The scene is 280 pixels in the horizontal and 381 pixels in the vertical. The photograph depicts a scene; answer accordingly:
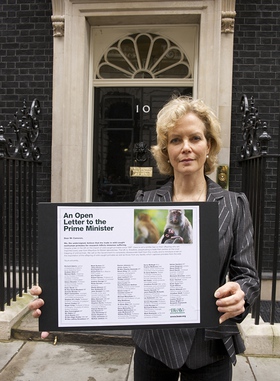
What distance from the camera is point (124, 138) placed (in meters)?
5.46

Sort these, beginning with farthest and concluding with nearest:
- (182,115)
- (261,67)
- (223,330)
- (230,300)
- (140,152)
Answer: (140,152) → (261,67) → (182,115) → (223,330) → (230,300)

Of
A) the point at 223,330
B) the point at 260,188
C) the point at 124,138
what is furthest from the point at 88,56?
the point at 223,330

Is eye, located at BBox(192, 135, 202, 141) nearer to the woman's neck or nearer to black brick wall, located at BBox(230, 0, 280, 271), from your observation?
the woman's neck

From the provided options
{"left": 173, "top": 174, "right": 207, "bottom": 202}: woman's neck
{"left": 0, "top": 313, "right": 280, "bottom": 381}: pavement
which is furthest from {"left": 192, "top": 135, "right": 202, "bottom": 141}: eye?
{"left": 0, "top": 313, "right": 280, "bottom": 381}: pavement

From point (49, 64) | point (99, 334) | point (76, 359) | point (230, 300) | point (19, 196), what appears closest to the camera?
point (230, 300)

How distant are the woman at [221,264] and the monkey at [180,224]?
189 millimetres

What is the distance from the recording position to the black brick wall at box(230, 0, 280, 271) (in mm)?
4996

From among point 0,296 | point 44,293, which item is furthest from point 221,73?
point 44,293

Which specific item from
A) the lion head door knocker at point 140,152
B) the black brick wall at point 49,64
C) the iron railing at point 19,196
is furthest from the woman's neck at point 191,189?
the lion head door knocker at point 140,152

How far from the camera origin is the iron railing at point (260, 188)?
3600 mm

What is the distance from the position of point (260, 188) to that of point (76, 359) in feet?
7.97

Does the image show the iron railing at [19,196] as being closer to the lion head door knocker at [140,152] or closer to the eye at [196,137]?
the lion head door knocker at [140,152]

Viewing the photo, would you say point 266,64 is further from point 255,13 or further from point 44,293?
point 44,293

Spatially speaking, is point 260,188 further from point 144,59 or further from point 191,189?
point 144,59
